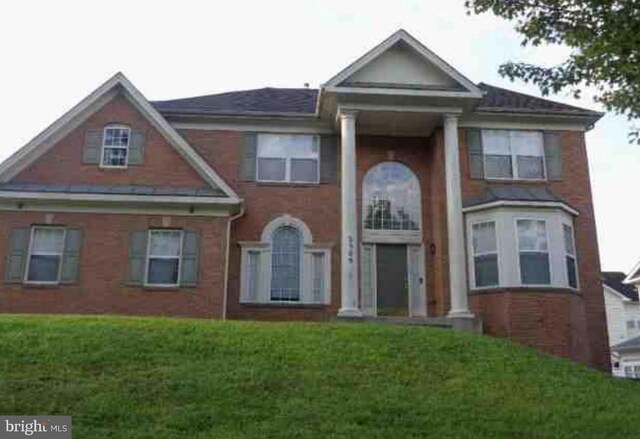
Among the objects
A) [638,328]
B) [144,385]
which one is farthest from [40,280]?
[638,328]

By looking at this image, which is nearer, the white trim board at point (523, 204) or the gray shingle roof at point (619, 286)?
the white trim board at point (523, 204)

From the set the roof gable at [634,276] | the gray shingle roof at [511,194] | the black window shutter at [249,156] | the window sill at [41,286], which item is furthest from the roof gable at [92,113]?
the roof gable at [634,276]

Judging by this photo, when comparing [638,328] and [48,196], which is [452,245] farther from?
[638,328]

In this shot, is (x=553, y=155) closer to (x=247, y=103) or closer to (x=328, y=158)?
(x=328, y=158)

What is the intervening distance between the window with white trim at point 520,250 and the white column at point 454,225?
0.67 metres

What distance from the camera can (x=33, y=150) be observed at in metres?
18.9

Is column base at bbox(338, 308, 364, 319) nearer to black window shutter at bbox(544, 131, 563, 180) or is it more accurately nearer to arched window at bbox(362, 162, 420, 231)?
arched window at bbox(362, 162, 420, 231)

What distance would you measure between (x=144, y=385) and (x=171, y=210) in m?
8.86

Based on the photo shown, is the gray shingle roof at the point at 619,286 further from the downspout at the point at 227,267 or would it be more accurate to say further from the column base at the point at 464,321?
the downspout at the point at 227,267

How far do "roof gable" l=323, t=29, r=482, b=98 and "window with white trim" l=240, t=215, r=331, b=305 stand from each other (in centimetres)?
428

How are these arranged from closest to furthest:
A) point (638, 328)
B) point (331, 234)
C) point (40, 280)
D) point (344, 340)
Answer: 1. point (344, 340)
2. point (40, 280)
3. point (331, 234)
4. point (638, 328)

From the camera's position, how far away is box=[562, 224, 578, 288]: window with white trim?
1863 cm

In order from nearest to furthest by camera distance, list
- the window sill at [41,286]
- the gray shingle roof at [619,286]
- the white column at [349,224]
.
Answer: the white column at [349,224] < the window sill at [41,286] < the gray shingle roof at [619,286]

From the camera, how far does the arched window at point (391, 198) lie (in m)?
20.5
